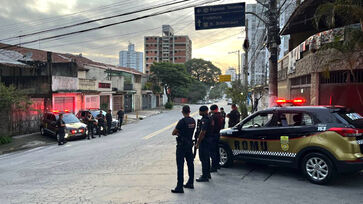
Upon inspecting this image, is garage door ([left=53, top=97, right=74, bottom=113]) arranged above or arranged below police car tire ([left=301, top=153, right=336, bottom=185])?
above

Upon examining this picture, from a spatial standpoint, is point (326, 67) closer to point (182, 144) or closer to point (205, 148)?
point (205, 148)

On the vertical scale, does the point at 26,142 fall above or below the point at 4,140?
below

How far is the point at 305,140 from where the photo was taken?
5.94 m

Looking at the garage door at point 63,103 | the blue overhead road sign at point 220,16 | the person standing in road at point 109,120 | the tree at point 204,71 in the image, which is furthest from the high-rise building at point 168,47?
the blue overhead road sign at point 220,16

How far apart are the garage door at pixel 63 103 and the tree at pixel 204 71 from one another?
61.9 m

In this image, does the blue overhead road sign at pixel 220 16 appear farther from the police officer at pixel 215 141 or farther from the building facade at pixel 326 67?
the police officer at pixel 215 141

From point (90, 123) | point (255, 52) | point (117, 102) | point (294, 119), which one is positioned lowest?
point (90, 123)

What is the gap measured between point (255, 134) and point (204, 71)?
77310 millimetres

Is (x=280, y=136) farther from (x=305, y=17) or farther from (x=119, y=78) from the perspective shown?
(x=119, y=78)

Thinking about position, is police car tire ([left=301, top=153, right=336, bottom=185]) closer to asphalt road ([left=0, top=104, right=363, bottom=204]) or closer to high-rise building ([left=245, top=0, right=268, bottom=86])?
asphalt road ([left=0, top=104, right=363, bottom=204])

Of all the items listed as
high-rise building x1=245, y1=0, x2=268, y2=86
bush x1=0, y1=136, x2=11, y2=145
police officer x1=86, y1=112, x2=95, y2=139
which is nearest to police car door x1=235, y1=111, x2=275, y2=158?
police officer x1=86, y1=112, x2=95, y2=139

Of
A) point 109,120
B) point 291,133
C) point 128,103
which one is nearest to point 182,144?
point 291,133

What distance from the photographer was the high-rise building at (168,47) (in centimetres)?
10462

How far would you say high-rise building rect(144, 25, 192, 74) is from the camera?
105 meters
